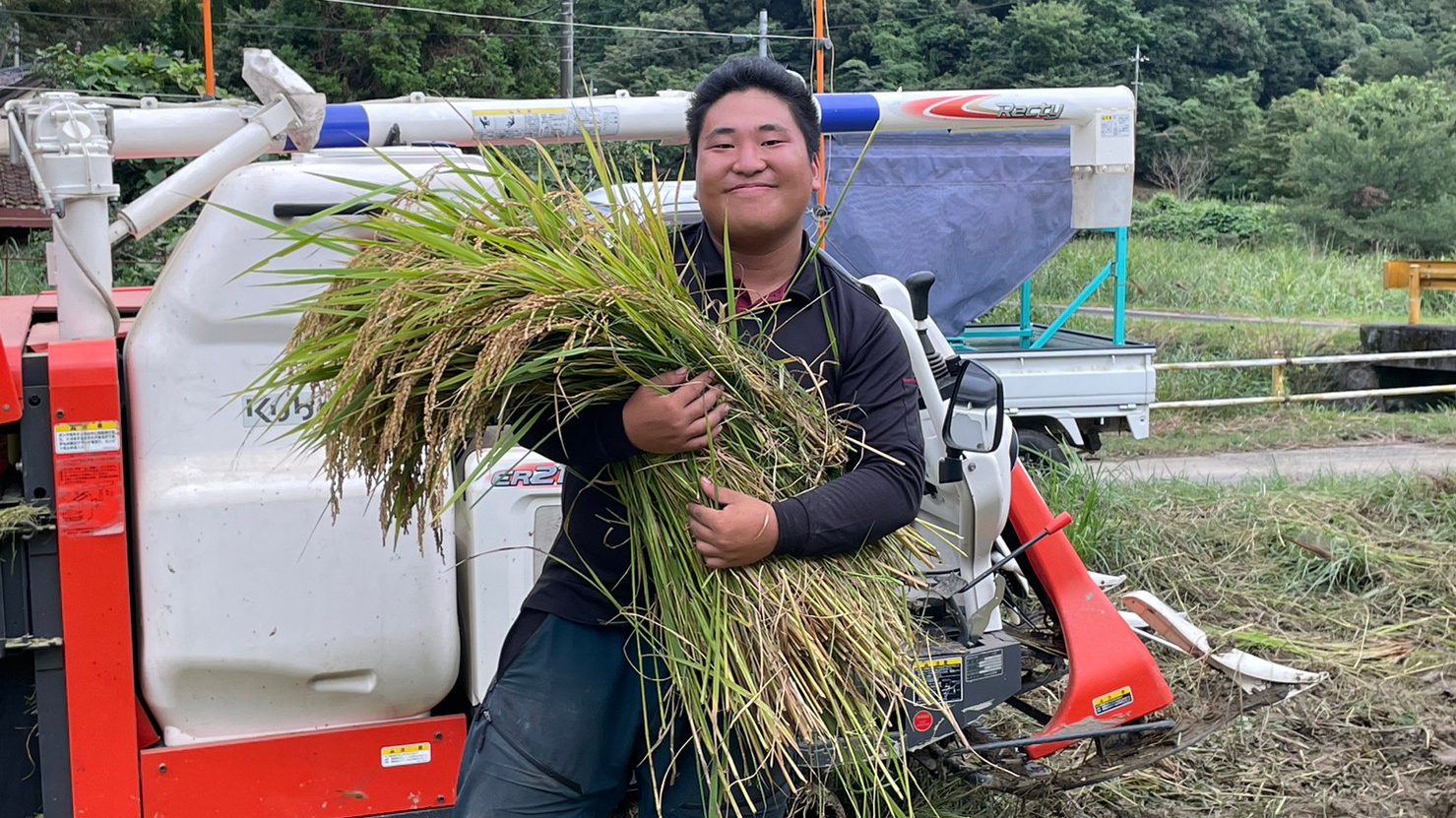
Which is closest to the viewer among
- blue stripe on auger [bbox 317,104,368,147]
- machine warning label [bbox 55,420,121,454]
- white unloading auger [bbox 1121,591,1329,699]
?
machine warning label [bbox 55,420,121,454]

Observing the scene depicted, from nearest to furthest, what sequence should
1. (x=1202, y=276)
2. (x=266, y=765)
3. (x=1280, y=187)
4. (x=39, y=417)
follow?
1. (x=39, y=417)
2. (x=266, y=765)
3. (x=1202, y=276)
4. (x=1280, y=187)

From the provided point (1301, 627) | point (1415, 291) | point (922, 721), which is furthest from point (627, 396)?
point (1415, 291)

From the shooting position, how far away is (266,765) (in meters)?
3.35

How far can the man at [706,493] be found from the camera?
92.1 inches

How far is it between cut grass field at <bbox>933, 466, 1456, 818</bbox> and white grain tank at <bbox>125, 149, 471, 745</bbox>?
5.92 ft

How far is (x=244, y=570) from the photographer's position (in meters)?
3.24

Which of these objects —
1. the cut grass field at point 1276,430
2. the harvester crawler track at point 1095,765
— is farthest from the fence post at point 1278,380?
the harvester crawler track at point 1095,765

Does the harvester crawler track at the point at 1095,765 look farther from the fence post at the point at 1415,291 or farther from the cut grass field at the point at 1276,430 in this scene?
the fence post at the point at 1415,291

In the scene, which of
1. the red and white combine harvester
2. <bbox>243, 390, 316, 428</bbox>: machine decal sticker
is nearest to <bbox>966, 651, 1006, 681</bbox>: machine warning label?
the red and white combine harvester

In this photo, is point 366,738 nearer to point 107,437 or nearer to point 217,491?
point 217,491

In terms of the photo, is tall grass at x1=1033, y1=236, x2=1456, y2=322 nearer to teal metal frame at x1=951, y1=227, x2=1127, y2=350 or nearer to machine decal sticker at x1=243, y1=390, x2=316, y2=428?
teal metal frame at x1=951, y1=227, x2=1127, y2=350

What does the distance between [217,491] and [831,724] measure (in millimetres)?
1637

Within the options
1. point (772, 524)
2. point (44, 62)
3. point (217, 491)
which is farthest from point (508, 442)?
point (44, 62)

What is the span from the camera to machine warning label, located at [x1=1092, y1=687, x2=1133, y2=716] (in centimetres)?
384
